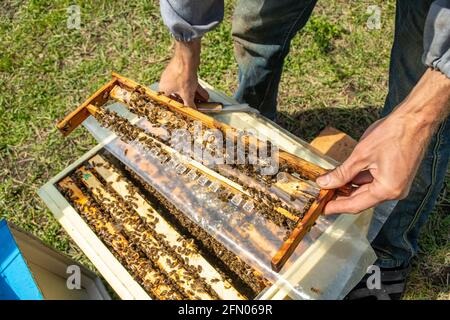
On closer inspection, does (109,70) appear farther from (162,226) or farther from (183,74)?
(162,226)

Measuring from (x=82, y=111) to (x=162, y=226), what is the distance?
2.25 ft

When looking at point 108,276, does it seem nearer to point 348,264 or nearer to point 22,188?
point 348,264

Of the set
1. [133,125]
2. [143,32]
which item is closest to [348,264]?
[133,125]

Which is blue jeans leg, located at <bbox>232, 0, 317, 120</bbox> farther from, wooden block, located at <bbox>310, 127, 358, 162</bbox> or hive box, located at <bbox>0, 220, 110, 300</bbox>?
hive box, located at <bbox>0, 220, 110, 300</bbox>

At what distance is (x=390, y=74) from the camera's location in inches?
91.2

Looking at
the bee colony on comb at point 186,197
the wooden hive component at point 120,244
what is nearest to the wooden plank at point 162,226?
the bee colony on comb at point 186,197

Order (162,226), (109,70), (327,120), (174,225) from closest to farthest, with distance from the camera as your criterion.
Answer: (162,226) < (174,225) < (327,120) < (109,70)

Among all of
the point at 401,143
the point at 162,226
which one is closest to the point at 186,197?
the point at 162,226

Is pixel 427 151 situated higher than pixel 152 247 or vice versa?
pixel 427 151

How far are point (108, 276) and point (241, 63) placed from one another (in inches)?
61.1

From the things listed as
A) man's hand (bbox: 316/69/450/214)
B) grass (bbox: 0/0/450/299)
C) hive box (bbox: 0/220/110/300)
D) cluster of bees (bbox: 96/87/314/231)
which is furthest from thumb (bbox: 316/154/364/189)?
grass (bbox: 0/0/450/299)

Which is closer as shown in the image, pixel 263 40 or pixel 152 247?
pixel 152 247

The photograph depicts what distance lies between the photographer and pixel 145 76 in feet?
12.4

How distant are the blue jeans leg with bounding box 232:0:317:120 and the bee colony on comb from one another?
806 millimetres
